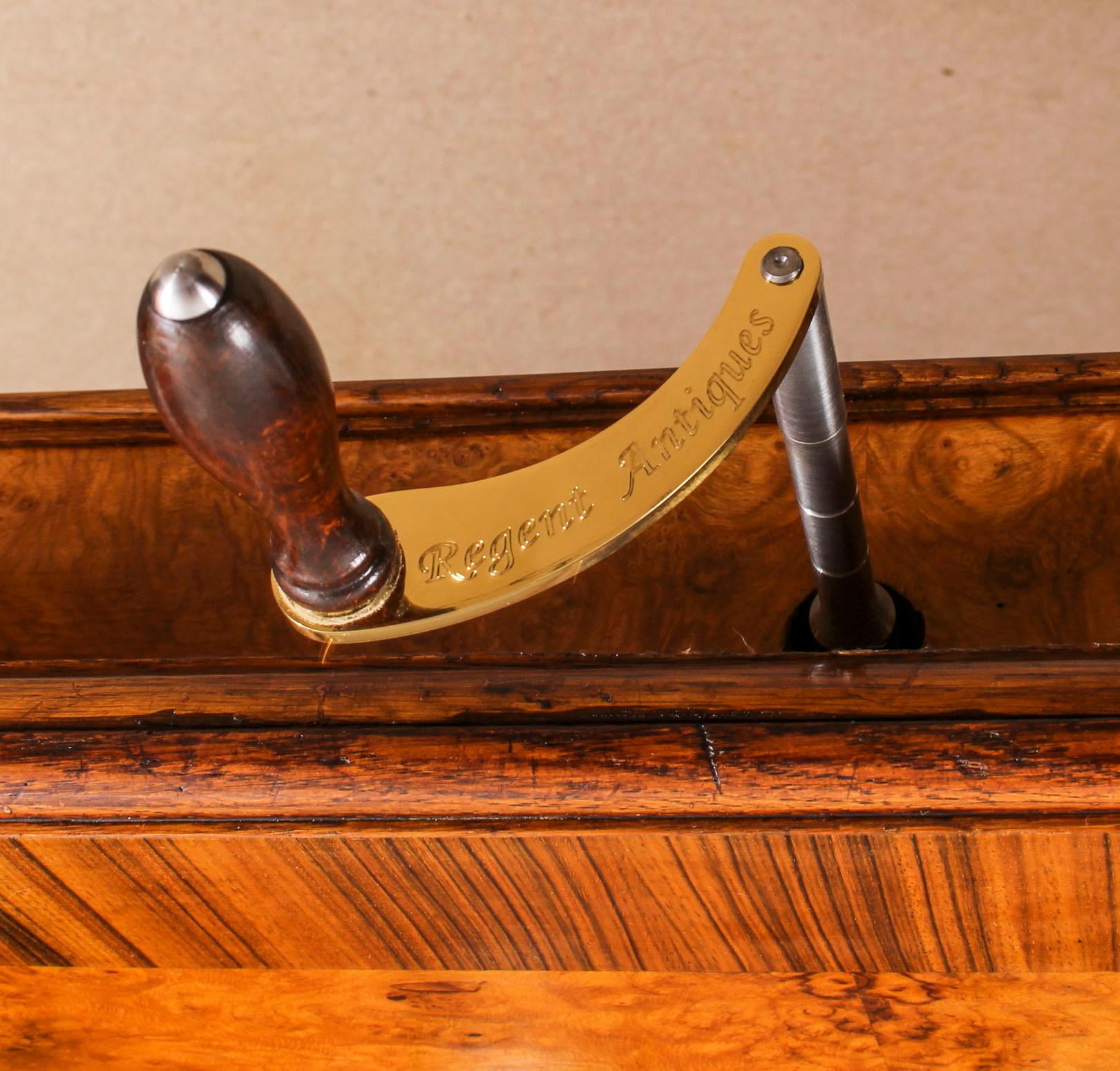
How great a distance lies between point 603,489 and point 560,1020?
0.29 meters

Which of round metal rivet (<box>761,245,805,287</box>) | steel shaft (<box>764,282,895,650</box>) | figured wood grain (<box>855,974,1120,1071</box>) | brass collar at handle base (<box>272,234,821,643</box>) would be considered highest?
round metal rivet (<box>761,245,805,287</box>)

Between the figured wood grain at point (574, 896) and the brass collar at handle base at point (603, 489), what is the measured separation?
88 millimetres

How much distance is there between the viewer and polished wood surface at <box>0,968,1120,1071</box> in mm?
649

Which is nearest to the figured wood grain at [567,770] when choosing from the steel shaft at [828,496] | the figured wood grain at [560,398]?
the steel shaft at [828,496]

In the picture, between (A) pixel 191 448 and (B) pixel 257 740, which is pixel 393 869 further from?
(A) pixel 191 448

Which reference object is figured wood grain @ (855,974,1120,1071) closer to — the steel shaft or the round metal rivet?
the steel shaft

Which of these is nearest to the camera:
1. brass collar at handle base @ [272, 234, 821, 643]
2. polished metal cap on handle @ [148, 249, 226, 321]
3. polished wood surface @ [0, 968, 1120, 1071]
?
polished metal cap on handle @ [148, 249, 226, 321]

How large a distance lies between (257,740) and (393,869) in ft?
0.26

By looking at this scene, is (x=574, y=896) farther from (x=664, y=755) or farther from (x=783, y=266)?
(x=783, y=266)

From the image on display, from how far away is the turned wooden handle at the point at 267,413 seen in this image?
0.44 metres

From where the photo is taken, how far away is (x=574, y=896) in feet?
1.94

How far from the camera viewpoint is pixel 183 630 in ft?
2.48

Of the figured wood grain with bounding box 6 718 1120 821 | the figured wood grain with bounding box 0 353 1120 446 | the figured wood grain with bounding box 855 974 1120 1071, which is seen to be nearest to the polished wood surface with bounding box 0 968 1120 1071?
the figured wood grain with bounding box 855 974 1120 1071

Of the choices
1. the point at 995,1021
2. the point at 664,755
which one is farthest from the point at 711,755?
the point at 995,1021
